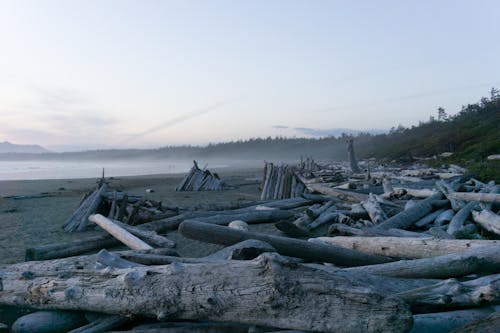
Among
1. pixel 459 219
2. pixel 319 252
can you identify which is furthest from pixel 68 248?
pixel 459 219

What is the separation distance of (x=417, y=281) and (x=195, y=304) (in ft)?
5.78

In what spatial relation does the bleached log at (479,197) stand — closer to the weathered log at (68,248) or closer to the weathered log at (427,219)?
the weathered log at (427,219)

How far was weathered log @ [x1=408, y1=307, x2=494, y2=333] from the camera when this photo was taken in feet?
8.27

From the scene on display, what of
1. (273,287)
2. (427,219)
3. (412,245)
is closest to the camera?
(273,287)

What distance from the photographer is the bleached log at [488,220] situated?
20.3ft

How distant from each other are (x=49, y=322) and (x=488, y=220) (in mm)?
6325

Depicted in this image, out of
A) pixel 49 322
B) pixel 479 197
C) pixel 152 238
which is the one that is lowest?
pixel 49 322

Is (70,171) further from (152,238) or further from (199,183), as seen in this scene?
(152,238)

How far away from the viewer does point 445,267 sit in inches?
135

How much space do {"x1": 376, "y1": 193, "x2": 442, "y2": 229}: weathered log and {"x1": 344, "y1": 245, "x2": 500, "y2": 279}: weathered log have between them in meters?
3.00

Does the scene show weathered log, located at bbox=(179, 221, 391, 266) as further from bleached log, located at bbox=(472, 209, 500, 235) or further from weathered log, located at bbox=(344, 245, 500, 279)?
bleached log, located at bbox=(472, 209, 500, 235)

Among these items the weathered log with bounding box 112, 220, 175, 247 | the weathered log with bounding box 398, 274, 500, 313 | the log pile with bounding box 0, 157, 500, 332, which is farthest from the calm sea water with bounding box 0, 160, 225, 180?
the weathered log with bounding box 398, 274, 500, 313

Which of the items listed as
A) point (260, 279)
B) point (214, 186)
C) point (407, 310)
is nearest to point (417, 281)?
point (407, 310)

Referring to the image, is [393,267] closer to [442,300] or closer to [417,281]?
[417,281]
